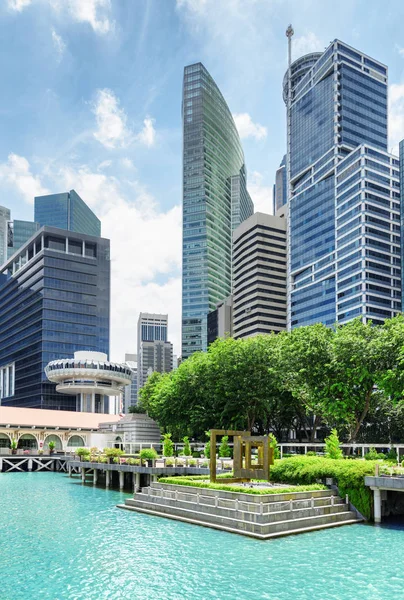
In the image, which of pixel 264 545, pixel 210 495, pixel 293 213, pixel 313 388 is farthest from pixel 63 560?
pixel 293 213

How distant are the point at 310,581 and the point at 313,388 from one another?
126 ft

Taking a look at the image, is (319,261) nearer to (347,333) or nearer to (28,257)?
(28,257)

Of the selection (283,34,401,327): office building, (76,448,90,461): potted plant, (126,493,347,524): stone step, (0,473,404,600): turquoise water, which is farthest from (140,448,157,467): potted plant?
(283,34,401,327): office building

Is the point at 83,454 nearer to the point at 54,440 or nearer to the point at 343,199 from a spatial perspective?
the point at 54,440

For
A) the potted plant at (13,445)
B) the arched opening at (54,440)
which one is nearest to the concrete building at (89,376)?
the arched opening at (54,440)

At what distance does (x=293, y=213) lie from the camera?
18462 cm

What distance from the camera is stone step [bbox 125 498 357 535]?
31.2 meters

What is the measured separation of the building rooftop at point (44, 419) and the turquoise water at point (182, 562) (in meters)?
63.7

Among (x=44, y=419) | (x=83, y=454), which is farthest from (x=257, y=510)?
(x=44, y=419)

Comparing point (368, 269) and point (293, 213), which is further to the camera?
point (293, 213)

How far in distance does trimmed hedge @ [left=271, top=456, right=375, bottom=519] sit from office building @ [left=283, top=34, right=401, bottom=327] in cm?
10956

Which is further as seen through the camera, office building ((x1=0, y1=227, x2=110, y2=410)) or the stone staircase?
office building ((x1=0, y1=227, x2=110, y2=410))

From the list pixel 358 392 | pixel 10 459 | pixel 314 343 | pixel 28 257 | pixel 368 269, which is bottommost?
pixel 10 459

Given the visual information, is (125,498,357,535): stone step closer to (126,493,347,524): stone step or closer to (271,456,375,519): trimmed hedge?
(126,493,347,524): stone step
